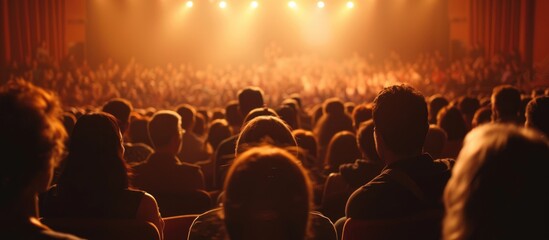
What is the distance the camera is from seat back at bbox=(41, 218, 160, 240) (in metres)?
2.63

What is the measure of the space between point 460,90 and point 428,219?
59.9 feet

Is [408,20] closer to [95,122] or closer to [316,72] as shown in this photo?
[316,72]

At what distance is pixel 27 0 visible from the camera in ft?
72.9

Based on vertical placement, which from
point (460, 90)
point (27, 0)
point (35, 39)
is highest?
point (27, 0)

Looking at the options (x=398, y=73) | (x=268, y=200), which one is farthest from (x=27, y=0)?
(x=268, y=200)

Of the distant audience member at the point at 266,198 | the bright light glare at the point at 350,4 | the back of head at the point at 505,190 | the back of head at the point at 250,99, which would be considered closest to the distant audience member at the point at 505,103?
the back of head at the point at 250,99

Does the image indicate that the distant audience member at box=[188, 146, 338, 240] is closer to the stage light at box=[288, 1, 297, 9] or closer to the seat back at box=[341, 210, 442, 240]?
the seat back at box=[341, 210, 442, 240]

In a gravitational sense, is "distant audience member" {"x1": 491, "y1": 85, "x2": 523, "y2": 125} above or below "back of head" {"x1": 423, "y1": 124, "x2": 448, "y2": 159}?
above

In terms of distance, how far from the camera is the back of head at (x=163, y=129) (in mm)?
4492

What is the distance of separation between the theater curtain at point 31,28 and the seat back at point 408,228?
20.5 meters

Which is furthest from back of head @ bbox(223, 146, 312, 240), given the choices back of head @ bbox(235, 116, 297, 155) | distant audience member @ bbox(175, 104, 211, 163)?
distant audience member @ bbox(175, 104, 211, 163)

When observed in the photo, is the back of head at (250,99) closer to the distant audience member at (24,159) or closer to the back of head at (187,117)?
the back of head at (187,117)

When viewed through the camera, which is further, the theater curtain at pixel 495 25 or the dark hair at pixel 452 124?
the theater curtain at pixel 495 25

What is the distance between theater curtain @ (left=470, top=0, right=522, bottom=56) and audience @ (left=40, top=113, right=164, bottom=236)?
20.8m
